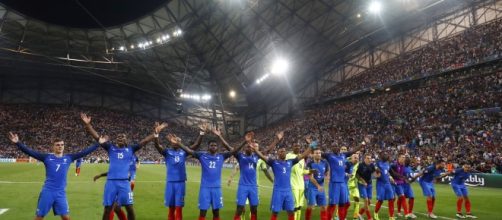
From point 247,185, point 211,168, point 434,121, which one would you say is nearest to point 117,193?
point 211,168

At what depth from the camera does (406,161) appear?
47.2 ft

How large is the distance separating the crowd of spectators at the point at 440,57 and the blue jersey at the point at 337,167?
3079 centimetres

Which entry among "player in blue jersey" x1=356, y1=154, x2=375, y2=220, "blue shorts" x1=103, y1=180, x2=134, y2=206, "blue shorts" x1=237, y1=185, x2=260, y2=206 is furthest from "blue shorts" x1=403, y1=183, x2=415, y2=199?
"blue shorts" x1=103, y1=180, x2=134, y2=206

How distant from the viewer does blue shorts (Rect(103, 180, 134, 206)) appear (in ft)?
28.3

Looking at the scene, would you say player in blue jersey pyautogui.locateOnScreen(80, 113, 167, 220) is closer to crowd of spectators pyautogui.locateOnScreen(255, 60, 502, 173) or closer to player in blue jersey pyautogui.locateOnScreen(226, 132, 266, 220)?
player in blue jersey pyautogui.locateOnScreen(226, 132, 266, 220)

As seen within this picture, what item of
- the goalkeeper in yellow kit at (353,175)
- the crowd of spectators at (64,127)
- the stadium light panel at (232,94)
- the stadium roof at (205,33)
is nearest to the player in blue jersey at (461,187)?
the goalkeeper in yellow kit at (353,175)

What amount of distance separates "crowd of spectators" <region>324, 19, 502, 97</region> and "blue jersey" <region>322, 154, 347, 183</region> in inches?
1212

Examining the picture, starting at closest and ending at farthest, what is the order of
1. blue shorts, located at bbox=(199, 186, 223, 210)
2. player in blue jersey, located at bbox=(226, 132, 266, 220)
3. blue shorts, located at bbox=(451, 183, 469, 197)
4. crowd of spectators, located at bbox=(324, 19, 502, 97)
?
blue shorts, located at bbox=(199, 186, 223, 210)
player in blue jersey, located at bbox=(226, 132, 266, 220)
blue shorts, located at bbox=(451, 183, 469, 197)
crowd of spectators, located at bbox=(324, 19, 502, 97)

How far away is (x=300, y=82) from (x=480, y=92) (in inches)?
1081

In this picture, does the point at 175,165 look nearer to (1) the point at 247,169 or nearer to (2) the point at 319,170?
(1) the point at 247,169

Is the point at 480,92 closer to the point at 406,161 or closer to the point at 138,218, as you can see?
the point at 406,161

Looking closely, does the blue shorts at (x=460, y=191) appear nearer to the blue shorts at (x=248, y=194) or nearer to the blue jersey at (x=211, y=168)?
the blue shorts at (x=248, y=194)

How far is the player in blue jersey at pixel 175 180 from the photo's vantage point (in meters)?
9.74

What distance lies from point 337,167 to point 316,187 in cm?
95
